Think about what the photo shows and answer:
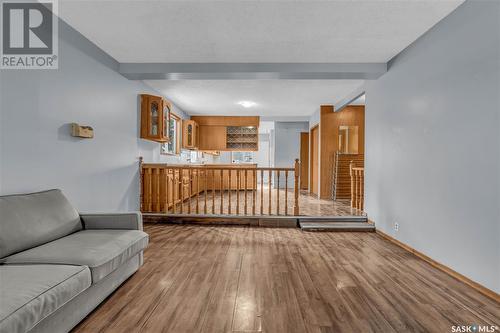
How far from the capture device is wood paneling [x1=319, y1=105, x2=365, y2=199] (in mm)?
6688

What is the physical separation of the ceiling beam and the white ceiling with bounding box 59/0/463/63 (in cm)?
13

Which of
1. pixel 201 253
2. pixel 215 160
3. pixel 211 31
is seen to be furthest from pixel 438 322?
pixel 215 160

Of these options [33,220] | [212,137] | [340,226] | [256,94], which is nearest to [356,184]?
[340,226]

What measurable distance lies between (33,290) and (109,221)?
1.22 meters

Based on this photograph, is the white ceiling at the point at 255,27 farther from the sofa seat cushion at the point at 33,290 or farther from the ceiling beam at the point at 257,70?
the sofa seat cushion at the point at 33,290

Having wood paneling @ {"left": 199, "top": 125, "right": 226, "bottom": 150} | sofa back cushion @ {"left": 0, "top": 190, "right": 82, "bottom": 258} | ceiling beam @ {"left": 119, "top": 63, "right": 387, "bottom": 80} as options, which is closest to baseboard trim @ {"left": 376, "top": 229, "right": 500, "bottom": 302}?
ceiling beam @ {"left": 119, "top": 63, "right": 387, "bottom": 80}

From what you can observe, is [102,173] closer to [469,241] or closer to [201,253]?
[201,253]

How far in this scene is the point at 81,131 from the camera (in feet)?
9.68

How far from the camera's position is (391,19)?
2.73 meters

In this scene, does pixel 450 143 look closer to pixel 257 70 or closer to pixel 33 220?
pixel 257 70

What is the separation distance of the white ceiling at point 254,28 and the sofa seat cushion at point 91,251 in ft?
7.36

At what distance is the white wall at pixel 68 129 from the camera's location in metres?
2.26

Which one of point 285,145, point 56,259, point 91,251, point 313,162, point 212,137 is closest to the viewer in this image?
point 56,259

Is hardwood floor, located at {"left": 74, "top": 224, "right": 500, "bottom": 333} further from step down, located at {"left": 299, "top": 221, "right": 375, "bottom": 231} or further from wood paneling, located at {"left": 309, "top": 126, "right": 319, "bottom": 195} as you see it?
wood paneling, located at {"left": 309, "top": 126, "right": 319, "bottom": 195}
